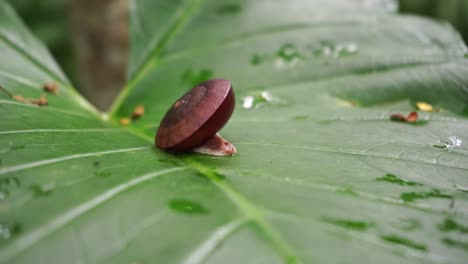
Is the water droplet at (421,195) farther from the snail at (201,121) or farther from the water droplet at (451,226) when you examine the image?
the snail at (201,121)

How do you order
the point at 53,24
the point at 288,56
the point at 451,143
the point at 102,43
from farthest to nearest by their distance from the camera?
the point at 53,24 → the point at 102,43 → the point at 288,56 → the point at 451,143

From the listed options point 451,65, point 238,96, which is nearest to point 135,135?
point 238,96

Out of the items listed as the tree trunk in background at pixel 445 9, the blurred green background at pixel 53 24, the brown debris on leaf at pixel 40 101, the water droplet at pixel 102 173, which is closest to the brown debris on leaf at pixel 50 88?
the brown debris on leaf at pixel 40 101

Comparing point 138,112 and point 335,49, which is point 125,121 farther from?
point 335,49

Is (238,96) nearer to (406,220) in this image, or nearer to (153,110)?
(153,110)

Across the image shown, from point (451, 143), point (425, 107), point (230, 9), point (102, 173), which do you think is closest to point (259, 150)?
point (102, 173)
